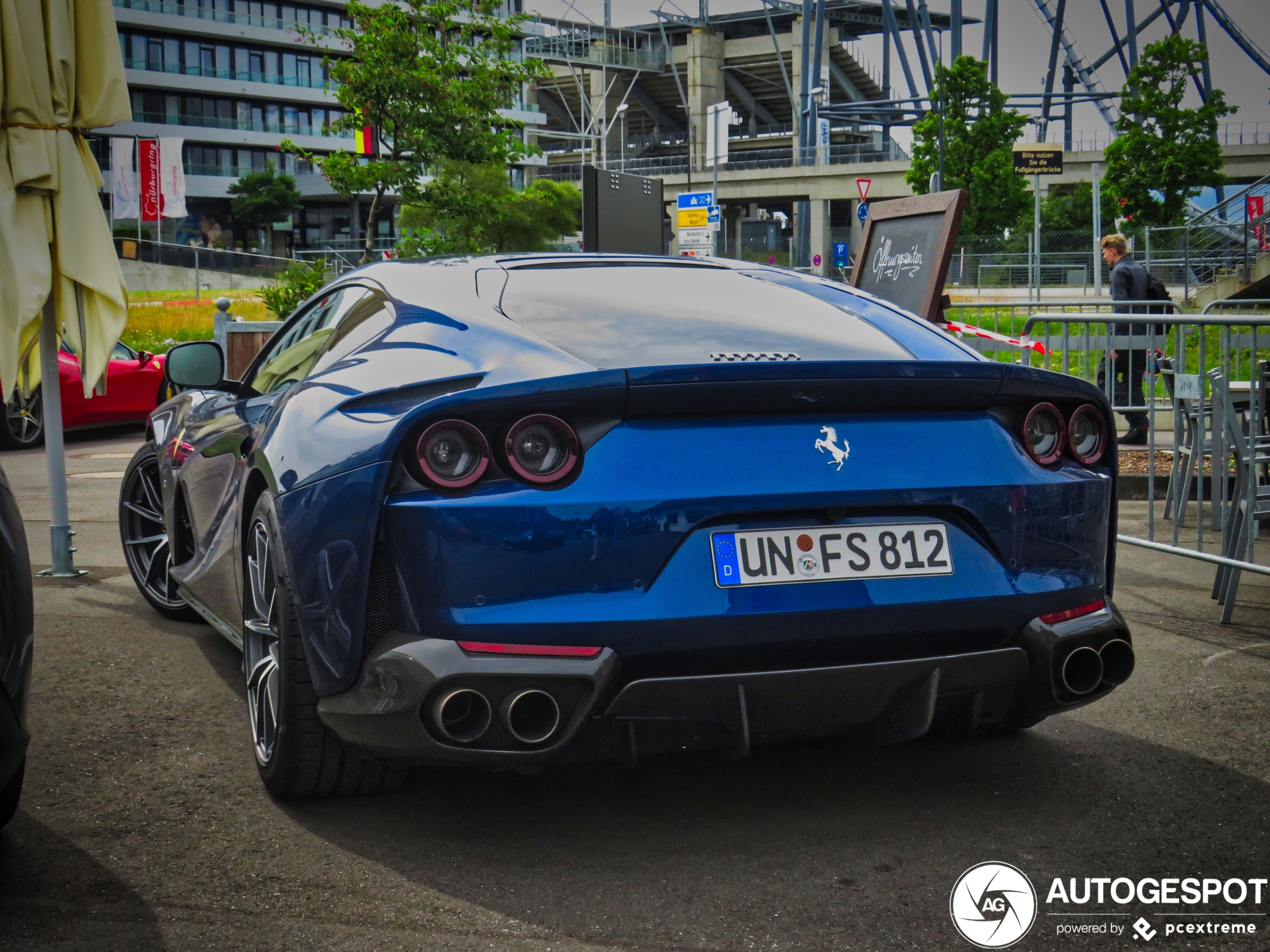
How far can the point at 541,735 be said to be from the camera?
279cm

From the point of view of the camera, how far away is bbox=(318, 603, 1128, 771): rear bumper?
9.09 feet

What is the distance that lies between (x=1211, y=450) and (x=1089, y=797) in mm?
3395

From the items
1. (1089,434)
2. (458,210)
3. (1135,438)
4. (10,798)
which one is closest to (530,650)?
(10,798)

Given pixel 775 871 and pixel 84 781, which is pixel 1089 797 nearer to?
pixel 775 871

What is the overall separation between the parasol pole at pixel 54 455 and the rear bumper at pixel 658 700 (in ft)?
13.8

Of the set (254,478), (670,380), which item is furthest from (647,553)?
(254,478)

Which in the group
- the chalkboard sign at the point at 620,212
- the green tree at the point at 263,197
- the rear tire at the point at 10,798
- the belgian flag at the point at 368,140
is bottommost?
the rear tire at the point at 10,798

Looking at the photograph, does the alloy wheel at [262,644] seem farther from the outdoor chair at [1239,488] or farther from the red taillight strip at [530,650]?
the outdoor chair at [1239,488]

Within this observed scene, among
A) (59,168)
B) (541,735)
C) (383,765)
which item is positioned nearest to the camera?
(541,735)

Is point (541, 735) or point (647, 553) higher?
point (647, 553)

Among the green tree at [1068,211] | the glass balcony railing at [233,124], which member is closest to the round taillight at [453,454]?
the green tree at [1068,211]

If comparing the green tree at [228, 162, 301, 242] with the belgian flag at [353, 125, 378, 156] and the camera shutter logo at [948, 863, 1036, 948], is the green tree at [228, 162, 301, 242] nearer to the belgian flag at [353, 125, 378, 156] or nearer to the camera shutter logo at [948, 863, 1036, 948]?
the belgian flag at [353, 125, 378, 156]

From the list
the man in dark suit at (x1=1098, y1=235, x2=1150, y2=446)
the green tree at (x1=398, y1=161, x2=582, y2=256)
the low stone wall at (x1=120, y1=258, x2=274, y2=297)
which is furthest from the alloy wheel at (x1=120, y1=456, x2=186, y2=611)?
the low stone wall at (x1=120, y1=258, x2=274, y2=297)

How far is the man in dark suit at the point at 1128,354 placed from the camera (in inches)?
352
